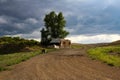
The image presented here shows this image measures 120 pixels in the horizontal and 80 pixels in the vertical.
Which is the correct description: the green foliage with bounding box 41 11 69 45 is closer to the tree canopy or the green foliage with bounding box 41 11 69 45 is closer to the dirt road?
the tree canopy

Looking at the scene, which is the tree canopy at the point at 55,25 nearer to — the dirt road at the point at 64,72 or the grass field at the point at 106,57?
the grass field at the point at 106,57

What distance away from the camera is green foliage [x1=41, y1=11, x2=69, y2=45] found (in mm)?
120094

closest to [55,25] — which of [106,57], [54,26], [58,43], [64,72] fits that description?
[54,26]

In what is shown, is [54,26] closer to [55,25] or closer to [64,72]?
[55,25]

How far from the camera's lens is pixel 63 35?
394 feet

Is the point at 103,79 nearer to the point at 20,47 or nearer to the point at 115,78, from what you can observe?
the point at 115,78

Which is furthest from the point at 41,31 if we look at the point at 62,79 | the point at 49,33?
the point at 62,79

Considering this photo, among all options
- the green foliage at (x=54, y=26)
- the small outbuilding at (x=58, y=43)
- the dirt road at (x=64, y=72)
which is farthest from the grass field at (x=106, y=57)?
the green foliage at (x=54, y=26)

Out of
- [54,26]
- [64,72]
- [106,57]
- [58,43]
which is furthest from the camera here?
[54,26]

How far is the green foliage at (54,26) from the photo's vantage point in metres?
120

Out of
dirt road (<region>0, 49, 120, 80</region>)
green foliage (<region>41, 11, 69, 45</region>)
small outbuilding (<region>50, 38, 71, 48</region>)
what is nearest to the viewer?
dirt road (<region>0, 49, 120, 80</region>)

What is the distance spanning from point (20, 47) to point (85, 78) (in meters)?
83.9

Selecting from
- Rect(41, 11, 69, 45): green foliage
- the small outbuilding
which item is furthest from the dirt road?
Rect(41, 11, 69, 45): green foliage

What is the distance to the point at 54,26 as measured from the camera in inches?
4749
